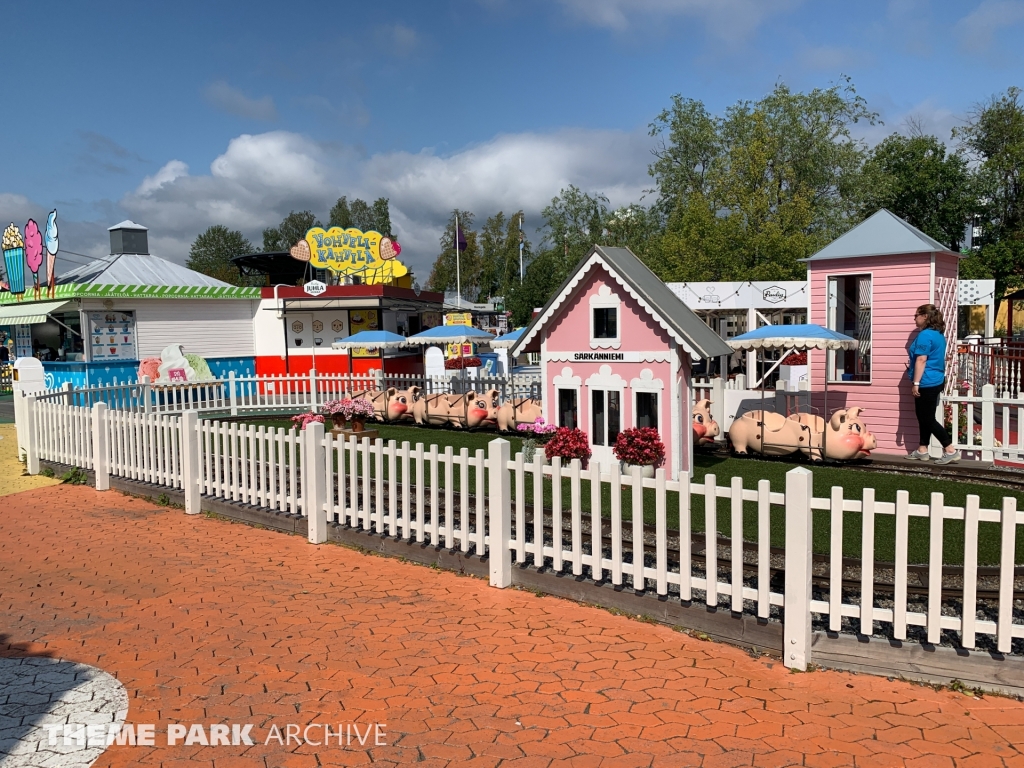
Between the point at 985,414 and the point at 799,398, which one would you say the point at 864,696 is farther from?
the point at 799,398

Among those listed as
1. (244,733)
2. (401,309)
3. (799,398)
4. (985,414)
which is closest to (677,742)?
(244,733)

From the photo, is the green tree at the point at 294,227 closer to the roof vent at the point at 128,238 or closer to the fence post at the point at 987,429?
the roof vent at the point at 128,238

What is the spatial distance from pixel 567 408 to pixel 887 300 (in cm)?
567

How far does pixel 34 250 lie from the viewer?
24016 mm

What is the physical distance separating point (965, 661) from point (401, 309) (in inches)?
971

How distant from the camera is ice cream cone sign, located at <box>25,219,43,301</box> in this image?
77.8ft

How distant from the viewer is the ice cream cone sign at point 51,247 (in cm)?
2277

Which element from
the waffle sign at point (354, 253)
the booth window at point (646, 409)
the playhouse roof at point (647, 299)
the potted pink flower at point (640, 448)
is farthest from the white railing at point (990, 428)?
the waffle sign at point (354, 253)

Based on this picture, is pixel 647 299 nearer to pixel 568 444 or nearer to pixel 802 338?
pixel 568 444

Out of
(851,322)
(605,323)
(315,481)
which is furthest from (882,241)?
(315,481)

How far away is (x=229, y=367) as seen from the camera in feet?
85.9

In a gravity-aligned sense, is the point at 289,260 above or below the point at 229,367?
above

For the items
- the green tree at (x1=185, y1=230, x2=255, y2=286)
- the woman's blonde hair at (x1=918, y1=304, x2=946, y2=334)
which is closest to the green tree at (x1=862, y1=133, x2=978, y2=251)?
the woman's blonde hair at (x1=918, y1=304, x2=946, y2=334)

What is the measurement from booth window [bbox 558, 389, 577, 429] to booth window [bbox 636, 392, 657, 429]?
98cm
